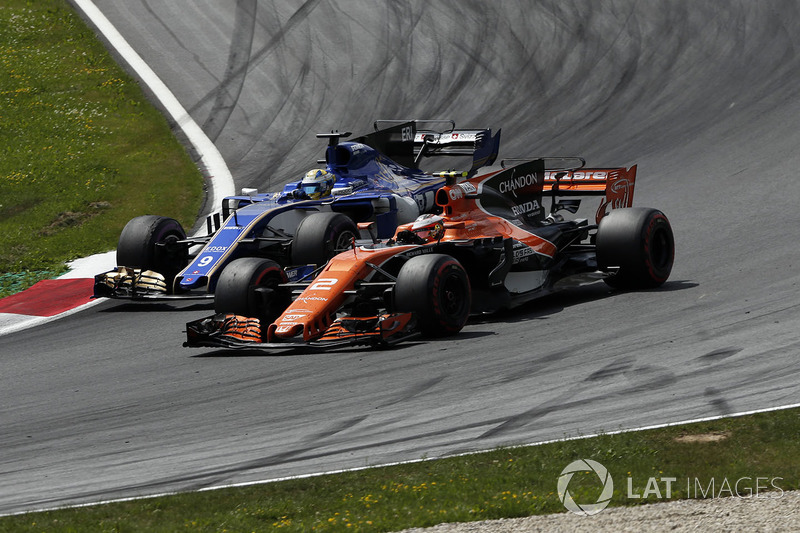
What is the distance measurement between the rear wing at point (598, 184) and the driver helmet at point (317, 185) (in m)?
2.70

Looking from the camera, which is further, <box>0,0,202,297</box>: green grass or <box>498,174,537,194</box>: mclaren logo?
<box>0,0,202,297</box>: green grass

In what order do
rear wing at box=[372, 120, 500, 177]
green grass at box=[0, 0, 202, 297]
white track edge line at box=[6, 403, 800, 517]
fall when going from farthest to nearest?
green grass at box=[0, 0, 202, 297] < rear wing at box=[372, 120, 500, 177] < white track edge line at box=[6, 403, 800, 517]

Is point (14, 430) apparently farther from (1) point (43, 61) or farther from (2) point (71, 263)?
(1) point (43, 61)

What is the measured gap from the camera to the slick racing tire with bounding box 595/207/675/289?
14734 millimetres

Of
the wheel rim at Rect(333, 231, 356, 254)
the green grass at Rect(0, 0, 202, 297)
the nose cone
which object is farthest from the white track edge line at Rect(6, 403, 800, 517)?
the green grass at Rect(0, 0, 202, 297)

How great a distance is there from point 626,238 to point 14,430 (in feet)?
25.4

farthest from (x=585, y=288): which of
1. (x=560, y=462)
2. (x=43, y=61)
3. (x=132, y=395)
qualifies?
(x=43, y=61)

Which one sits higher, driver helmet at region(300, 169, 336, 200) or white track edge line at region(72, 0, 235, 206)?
white track edge line at region(72, 0, 235, 206)

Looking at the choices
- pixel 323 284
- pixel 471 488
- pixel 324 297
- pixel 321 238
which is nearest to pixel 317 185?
pixel 321 238

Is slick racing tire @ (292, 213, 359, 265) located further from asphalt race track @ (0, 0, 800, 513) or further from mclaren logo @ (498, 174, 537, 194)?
mclaren logo @ (498, 174, 537, 194)

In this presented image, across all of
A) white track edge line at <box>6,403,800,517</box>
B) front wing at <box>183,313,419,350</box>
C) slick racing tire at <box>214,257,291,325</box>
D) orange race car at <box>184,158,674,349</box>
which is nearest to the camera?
white track edge line at <box>6,403,800,517</box>

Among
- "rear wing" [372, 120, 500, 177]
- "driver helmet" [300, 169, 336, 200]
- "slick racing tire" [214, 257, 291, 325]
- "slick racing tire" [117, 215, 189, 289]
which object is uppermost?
"rear wing" [372, 120, 500, 177]

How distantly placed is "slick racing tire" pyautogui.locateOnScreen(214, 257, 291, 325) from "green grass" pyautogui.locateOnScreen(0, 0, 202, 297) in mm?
5965

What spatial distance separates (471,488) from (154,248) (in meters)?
10.4
